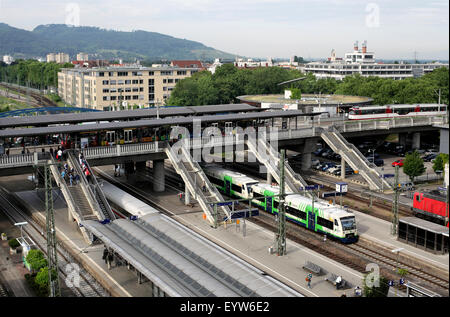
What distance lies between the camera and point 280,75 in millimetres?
134625

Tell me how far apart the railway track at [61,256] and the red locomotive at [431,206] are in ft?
94.5

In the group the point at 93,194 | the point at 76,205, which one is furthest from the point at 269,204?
the point at 76,205

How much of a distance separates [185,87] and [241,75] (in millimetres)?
18891

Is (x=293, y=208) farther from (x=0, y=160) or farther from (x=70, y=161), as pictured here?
(x=0, y=160)

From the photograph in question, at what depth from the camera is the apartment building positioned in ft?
412

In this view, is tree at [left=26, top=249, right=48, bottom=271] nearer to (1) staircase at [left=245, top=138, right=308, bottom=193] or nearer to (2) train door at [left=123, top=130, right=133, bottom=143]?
(2) train door at [left=123, top=130, right=133, bottom=143]

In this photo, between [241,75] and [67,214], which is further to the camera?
[241,75]

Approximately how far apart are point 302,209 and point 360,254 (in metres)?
6.81

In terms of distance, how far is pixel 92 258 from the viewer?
36344mm

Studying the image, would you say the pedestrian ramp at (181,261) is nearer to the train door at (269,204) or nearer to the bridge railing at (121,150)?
the bridge railing at (121,150)

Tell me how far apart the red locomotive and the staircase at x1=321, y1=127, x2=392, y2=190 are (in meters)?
10.8

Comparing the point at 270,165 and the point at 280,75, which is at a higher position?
the point at 280,75

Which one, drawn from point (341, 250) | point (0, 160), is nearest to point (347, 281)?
point (341, 250)
